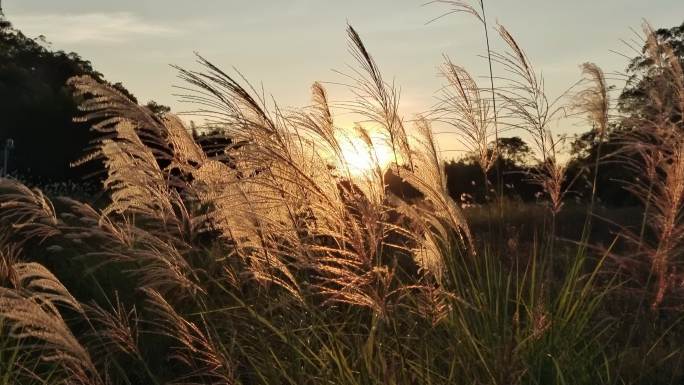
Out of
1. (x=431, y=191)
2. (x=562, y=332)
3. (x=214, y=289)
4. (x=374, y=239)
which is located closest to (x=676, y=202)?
(x=562, y=332)

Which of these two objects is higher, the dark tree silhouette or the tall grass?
the dark tree silhouette

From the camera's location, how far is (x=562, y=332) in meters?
4.54

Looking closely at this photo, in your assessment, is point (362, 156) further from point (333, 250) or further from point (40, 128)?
Answer: point (40, 128)

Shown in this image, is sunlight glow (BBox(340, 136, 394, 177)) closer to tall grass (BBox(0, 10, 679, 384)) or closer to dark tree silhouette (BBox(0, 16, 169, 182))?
tall grass (BBox(0, 10, 679, 384))

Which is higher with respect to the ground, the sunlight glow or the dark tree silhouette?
the dark tree silhouette

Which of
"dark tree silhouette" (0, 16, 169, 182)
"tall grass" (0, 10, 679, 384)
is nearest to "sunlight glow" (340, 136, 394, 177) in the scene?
"tall grass" (0, 10, 679, 384)

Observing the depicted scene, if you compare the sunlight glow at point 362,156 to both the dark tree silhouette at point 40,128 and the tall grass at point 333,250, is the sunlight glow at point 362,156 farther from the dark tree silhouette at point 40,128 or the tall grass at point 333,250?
the dark tree silhouette at point 40,128

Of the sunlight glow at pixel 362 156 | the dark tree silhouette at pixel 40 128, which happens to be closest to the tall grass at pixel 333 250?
the sunlight glow at pixel 362 156

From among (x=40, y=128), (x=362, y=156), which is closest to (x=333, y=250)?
(x=362, y=156)

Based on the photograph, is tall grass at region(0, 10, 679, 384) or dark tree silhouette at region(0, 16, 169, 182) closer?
tall grass at region(0, 10, 679, 384)

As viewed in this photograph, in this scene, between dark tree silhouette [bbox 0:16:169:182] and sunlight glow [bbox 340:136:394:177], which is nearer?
sunlight glow [bbox 340:136:394:177]

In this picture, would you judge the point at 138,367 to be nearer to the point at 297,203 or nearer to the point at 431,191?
the point at 297,203

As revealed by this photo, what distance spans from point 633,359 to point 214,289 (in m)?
2.85

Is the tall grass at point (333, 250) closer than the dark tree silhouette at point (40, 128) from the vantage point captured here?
Yes
